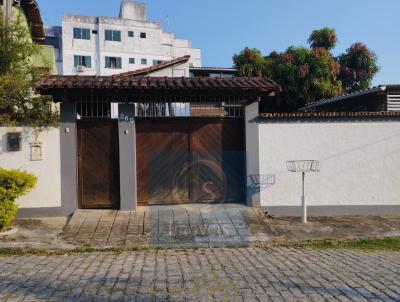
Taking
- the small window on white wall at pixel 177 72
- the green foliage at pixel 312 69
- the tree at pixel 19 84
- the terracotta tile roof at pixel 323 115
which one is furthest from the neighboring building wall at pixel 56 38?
the terracotta tile roof at pixel 323 115

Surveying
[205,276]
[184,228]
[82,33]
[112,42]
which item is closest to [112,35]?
[112,42]

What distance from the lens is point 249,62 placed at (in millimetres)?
27641

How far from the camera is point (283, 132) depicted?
958 centimetres

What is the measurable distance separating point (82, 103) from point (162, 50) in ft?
142

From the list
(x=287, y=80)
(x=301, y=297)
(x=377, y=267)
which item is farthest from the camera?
(x=287, y=80)

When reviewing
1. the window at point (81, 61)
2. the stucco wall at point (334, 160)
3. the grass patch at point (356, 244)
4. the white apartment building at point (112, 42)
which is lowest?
the grass patch at point (356, 244)

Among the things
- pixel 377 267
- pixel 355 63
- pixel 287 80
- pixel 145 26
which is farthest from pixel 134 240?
pixel 145 26

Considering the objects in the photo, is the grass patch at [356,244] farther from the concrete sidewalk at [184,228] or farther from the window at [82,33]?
the window at [82,33]

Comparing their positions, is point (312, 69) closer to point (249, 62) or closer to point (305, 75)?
point (305, 75)

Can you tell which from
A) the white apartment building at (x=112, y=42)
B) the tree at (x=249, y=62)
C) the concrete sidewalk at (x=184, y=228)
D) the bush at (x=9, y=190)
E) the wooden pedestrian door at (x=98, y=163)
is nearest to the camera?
the concrete sidewalk at (x=184, y=228)

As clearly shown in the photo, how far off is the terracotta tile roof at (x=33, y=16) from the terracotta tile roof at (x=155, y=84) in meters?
7.63

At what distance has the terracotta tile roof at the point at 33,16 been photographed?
15.7m

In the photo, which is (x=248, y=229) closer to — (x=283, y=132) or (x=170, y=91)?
(x=283, y=132)

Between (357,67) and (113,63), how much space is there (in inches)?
1187
